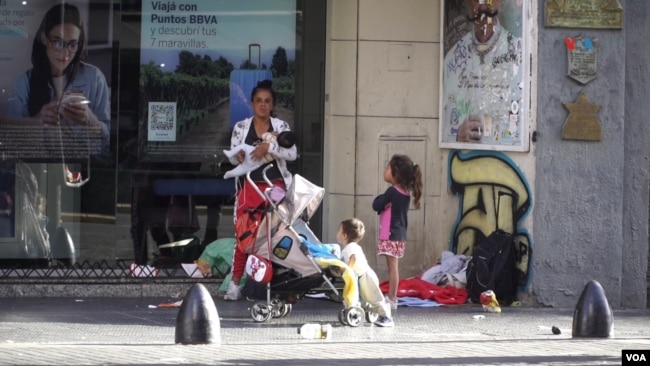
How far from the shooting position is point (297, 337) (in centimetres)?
1001

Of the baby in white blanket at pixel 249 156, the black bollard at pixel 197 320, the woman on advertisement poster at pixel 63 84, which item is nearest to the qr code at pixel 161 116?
the woman on advertisement poster at pixel 63 84

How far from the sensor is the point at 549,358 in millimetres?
9062

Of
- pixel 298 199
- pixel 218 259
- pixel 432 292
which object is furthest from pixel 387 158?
pixel 298 199

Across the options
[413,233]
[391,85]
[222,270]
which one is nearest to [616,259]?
[413,233]

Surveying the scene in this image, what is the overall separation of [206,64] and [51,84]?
158cm

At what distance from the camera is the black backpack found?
1180 cm

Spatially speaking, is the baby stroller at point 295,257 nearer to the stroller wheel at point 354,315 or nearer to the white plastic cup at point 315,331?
the stroller wheel at point 354,315

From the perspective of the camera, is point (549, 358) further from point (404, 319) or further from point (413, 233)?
point (413, 233)

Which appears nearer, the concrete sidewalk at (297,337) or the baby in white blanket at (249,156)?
the concrete sidewalk at (297,337)

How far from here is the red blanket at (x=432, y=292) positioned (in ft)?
39.8

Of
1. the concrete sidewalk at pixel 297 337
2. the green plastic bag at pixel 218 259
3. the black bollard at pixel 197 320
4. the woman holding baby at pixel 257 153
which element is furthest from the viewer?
the green plastic bag at pixel 218 259

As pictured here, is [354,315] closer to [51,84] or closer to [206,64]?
[206,64]

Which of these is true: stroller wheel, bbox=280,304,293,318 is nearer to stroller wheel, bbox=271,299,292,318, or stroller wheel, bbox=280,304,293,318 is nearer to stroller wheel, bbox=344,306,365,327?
stroller wheel, bbox=271,299,292,318

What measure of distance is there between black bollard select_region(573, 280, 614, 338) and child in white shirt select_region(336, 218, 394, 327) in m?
1.65
